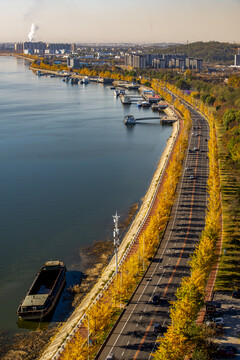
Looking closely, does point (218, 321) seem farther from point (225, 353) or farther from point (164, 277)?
point (164, 277)

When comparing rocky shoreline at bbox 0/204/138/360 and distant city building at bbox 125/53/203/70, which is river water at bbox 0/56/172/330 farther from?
distant city building at bbox 125/53/203/70

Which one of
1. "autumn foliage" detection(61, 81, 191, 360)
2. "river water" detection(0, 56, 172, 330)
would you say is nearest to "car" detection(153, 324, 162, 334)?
"autumn foliage" detection(61, 81, 191, 360)

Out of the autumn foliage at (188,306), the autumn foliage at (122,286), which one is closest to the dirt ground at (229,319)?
the autumn foliage at (188,306)

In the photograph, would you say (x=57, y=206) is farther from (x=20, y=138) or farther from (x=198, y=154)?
(x=20, y=138)

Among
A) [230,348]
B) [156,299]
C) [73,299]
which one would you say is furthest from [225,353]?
[73,299]

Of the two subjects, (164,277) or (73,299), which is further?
(73,299)

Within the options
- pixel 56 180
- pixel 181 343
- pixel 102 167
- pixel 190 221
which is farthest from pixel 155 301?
pixel 102 167

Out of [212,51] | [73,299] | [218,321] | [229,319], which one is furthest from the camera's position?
[212,51]
